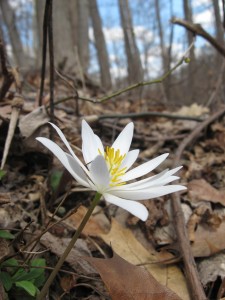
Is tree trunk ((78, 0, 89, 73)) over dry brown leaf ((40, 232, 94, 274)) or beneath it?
over

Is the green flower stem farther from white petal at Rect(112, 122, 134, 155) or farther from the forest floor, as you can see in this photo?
white petal at Rect(112, 122, 134, 155)

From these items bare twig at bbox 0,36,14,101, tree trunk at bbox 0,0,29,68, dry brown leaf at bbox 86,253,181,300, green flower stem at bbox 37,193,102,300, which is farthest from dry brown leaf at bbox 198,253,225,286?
tree trunk at bbox 0,0,29,68

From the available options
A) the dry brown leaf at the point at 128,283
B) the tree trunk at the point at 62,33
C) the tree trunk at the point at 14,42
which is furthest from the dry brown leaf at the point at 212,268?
the tree trunk at the point at 14,42

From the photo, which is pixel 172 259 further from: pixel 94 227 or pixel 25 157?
pixel 25 157

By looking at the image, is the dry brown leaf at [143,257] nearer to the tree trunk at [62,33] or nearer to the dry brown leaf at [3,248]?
the dry brown leaf at [3,248]

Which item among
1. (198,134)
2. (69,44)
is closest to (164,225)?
(198,134)

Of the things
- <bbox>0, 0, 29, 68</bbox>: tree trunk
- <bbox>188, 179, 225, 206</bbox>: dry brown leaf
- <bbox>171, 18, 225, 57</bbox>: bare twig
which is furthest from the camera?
<bbox>0, 0, 29, 68</bbox>: tree trunk

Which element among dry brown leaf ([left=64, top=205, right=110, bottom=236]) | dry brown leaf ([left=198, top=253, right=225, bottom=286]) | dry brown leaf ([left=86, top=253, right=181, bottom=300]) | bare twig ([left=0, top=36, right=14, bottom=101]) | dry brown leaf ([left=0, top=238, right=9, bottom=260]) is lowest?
dry brown leaf ([left=198, top=253, right=225, bottom=286])
